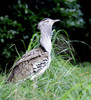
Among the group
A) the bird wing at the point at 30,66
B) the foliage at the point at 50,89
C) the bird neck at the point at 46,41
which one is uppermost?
the bird neck at the point at 46,41

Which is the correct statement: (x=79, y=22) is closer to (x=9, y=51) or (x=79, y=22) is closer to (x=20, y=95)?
(x=9, y=51)

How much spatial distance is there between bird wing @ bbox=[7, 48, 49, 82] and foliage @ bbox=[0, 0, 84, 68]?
2196mm

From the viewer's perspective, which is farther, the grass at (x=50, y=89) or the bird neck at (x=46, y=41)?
the bird neck at (x=46, y=41)

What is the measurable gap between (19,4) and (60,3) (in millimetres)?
1251

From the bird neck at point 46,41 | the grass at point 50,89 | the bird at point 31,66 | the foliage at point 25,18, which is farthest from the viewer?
the foliage at point 25,18

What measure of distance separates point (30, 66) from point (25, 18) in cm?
256

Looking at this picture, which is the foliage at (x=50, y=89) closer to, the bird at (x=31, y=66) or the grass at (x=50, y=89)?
the grass at (x=50, y=89)

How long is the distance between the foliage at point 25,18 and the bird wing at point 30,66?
2196 mm

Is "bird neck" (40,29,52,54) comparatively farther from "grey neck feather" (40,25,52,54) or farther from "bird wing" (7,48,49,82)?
"bird wing" (7,48,49,82)

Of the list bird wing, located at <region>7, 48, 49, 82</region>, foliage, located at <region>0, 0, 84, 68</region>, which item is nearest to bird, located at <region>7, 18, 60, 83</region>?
bird wing, located at <region>7, 48, 49, 82</region>

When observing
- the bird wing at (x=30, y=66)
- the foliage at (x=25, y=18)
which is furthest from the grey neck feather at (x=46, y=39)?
the foliage at (x=25, y=18)

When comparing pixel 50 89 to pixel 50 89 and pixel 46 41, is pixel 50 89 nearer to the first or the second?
pixel 50 89

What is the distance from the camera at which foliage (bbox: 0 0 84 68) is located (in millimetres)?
6176

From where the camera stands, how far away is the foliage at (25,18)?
20.3ft
